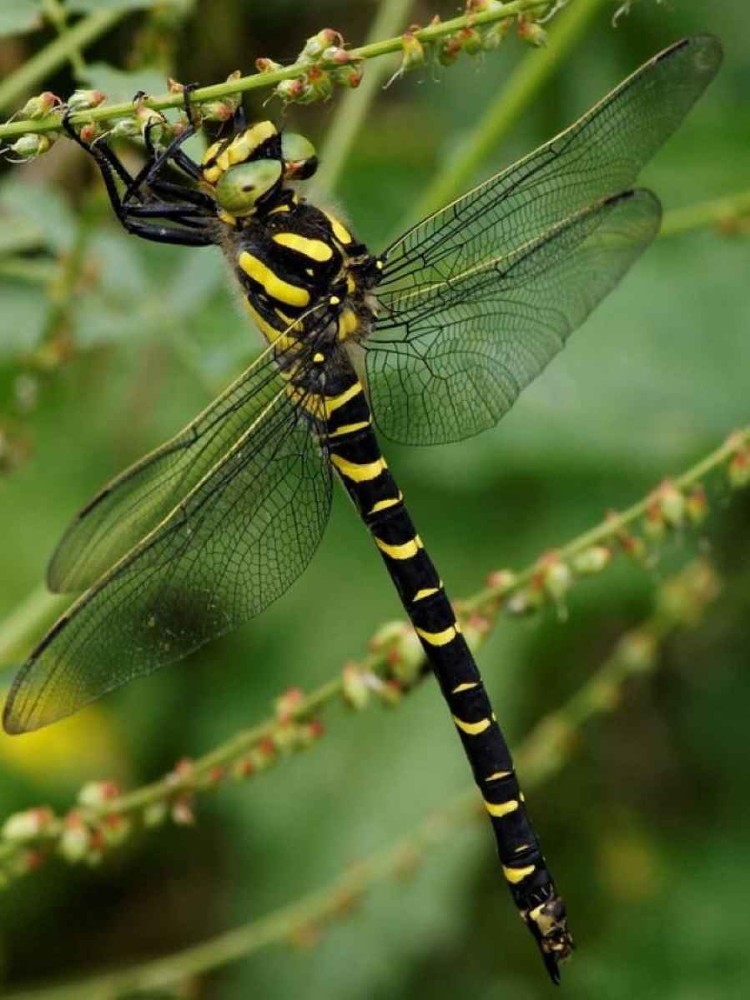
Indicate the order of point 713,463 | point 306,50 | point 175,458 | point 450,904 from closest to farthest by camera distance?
1. point 306,50
2. point 713,463
3. point 175,458
4. point 450,904

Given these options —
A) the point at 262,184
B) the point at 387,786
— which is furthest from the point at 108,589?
the point at 387,786

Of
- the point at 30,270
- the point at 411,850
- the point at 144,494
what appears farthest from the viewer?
the point at 30,270

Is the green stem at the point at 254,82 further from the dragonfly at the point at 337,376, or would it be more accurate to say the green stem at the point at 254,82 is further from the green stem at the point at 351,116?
the green stem at the point at 351,116

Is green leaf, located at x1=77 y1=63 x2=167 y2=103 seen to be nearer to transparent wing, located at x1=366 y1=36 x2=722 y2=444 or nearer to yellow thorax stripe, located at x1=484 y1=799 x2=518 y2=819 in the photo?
transparent wing, located at x1=366 y1=36 x2=722 y2=444

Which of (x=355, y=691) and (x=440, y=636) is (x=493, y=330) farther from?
(x=355, y=691)

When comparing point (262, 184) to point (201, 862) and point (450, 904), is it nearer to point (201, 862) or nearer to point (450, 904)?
point (450, 904)

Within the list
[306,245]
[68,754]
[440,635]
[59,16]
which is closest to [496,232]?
[306,245]

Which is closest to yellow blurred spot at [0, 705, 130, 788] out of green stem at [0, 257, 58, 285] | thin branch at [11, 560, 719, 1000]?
thin branch at [11, 560, 719, 1000]
